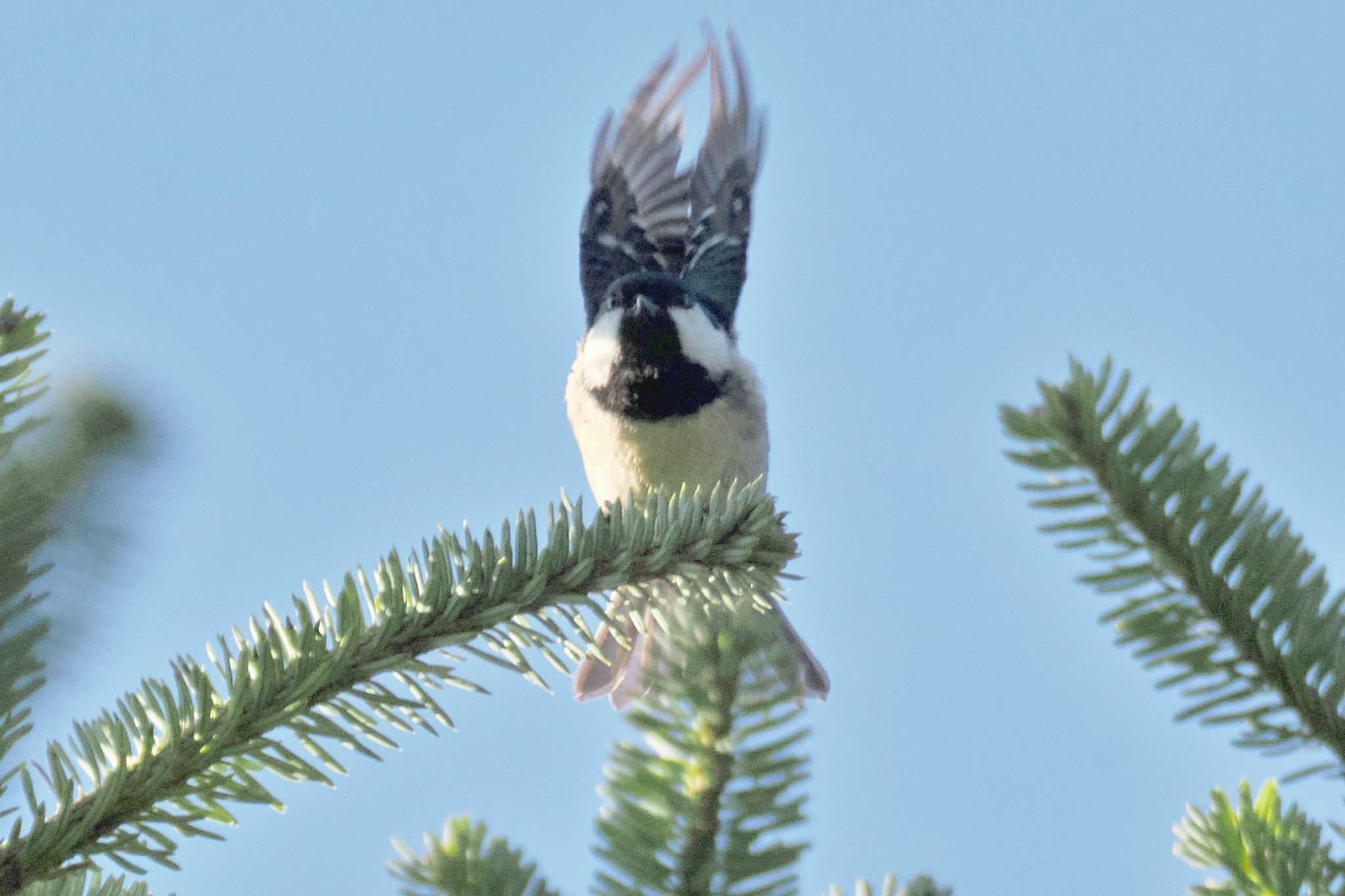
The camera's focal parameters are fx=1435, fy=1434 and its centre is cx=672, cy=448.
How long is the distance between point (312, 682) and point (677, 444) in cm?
259

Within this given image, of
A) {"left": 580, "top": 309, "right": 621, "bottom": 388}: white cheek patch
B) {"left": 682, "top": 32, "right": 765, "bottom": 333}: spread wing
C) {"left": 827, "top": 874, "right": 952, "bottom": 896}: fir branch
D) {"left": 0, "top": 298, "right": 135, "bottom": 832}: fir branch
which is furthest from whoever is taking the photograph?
{"left": 682, "top": 32, "right": 765, "bottom": 333}: spread wing

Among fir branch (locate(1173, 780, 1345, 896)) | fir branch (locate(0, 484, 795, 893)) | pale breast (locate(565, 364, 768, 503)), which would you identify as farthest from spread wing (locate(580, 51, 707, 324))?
fir branch (locate(1173, 780, 1345, 896))

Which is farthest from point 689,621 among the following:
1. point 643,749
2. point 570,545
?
point 570,545

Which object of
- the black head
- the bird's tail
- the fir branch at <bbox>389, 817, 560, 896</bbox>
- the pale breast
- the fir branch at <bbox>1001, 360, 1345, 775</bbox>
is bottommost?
the fir branch at <bbox>389, 817, 560, 896</bbox>

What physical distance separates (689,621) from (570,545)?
1.38ft

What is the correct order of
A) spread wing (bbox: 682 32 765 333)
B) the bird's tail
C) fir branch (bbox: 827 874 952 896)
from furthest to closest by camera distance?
1. spread wing (bbox: 682 32 765 333)
2. the bird's tail
3. fir branch (bbox: 827 874 952 896)

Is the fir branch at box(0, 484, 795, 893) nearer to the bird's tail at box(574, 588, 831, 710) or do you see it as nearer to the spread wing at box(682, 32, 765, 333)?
the bird's tail at box(574, 588, 831, 710)

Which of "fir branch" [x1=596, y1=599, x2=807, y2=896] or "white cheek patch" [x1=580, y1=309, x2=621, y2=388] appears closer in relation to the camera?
"fir branch" [x1=596, y1=599, x2=807, y2=896]

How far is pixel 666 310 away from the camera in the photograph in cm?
376

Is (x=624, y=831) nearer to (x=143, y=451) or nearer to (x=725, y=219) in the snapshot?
(x=143, y=451)

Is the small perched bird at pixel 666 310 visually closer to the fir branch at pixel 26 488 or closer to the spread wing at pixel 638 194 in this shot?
the spread wing at pixel 638 194

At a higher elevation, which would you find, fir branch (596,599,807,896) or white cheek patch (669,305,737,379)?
white cheek patch (669,305,737,379)

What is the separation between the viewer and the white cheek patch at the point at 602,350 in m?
3.70

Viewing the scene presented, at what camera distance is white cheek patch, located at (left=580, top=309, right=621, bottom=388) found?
370cm
